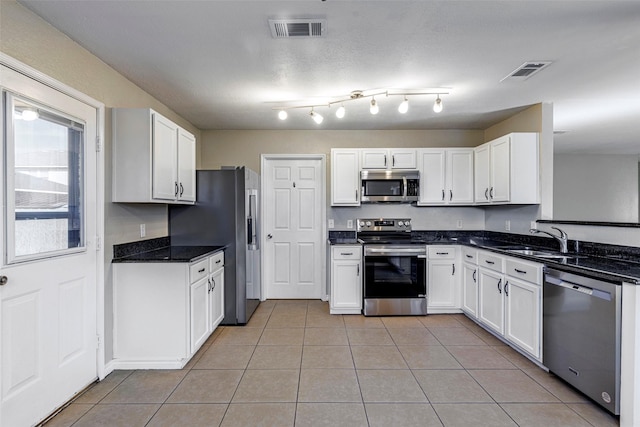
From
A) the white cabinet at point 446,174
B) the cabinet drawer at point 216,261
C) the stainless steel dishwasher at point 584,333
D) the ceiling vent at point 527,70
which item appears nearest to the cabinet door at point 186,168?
the cabinet drawer at point 216,261

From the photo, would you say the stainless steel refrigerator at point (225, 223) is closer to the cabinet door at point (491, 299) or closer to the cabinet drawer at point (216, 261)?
the cabinet drawer at point (216, 261)

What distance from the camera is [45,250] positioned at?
2.04 metres

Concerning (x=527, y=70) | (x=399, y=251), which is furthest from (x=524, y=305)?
(x=527, y=70)

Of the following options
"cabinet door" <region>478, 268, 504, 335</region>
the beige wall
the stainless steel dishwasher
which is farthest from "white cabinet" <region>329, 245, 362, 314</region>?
the stainless steel dishwasher

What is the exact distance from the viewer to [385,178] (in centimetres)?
422

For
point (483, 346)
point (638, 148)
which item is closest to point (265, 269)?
point (483, 346)

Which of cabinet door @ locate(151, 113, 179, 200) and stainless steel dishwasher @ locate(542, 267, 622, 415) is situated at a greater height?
cabinet door @ locate(151, 113, 179, 200)

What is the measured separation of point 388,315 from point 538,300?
171 cm

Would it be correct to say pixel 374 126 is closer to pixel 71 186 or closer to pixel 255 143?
pixel 255 143

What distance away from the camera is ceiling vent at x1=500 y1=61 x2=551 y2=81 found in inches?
100

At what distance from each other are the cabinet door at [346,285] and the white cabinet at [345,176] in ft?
2.84

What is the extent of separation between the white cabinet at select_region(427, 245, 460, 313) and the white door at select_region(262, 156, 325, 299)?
1.52 metres

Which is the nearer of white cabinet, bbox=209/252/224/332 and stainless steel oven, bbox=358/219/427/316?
white cabinet, bbox=209/252/224/332

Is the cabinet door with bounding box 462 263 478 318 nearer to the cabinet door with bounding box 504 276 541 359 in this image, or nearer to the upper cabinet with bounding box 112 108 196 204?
the cabinet door with bounding box 504 276 541 359
